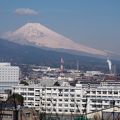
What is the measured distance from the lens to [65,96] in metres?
28.0

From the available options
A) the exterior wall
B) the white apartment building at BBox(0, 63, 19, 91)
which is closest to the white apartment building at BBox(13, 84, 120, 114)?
the exterior wall

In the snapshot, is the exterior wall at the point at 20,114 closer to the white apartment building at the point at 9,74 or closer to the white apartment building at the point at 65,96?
the white apartment building at the point at 65,96

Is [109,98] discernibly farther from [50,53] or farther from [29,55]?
[50,53]

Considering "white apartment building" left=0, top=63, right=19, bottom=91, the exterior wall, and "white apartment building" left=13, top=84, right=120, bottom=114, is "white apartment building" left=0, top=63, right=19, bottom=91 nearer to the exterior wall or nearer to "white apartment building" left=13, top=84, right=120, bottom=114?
"white apartment building" left=13, top=84, right=120, bottom=114

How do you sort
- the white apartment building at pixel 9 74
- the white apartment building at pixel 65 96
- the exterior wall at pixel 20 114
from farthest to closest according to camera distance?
the white apartment building at pixel 9 74
the white apartment building at pixel 65 96
the exterior wall at pixel 20 114

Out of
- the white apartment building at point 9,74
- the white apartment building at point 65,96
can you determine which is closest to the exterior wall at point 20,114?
the white apartment building at point 65,96

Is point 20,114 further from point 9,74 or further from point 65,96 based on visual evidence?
point 9,74

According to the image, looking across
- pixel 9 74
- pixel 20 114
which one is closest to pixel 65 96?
pixel 20 114

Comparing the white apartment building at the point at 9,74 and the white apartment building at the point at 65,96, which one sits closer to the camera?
the white apartment building at the point at 65,96

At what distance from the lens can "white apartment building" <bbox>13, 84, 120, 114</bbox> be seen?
88.2 ft

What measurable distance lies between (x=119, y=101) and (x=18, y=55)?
94764mm

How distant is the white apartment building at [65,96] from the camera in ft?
88.2

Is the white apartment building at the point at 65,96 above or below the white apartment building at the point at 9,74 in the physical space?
below

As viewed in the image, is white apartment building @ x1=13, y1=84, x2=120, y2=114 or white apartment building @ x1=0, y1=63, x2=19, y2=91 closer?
white apartment building @ x1=13, y1=84, x2=120, y2=114
